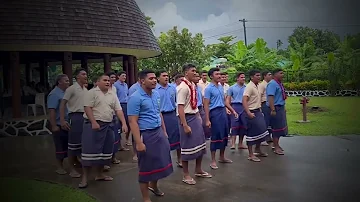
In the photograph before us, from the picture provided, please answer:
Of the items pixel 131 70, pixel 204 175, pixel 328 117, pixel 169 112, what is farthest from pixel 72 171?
pixel 131 70

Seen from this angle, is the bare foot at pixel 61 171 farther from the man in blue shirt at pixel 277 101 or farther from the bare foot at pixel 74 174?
the man in blue shirt at pixel 277 101

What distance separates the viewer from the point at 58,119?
180 inches

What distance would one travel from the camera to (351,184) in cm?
363

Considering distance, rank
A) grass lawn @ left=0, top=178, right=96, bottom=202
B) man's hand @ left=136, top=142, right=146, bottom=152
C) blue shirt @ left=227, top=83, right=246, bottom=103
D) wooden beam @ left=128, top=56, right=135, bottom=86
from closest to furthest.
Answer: grass lawn @ left=0, top=178, right=96, bottom=202
man's hand @ left=136, top=142, right=146, bottom=152
blue shirt @ left=227, top=83, right=246, bottom=103
wooden beam @ left=128, top=56, right=135, bottom=86

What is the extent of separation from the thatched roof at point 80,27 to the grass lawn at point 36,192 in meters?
3.11

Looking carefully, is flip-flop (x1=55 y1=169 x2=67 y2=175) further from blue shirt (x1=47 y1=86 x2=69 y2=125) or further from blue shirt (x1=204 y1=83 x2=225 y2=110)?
blue shirt (x1=204 y1=83 x2=225 y2=110)

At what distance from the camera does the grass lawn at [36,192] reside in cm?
230

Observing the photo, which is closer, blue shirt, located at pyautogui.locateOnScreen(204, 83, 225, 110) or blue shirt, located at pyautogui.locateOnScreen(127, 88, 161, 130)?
blue shirt, located at pyautogui.locateOnScreen(127, 88, 161, 130)

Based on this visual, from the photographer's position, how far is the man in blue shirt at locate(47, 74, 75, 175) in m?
4.48

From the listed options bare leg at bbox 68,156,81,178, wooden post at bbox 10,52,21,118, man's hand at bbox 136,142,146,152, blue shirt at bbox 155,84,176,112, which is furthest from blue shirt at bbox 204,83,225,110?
wooden post at bbox 10,52,21,118

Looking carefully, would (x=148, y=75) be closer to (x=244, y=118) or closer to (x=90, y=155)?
(x=90, y=155)

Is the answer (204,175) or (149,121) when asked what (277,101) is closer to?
(204,175)

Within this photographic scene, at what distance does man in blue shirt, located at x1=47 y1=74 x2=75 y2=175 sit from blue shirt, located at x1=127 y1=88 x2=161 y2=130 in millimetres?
1624

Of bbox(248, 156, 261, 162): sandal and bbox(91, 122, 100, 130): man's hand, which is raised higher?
bbox(91, 122, 100, 130): man's hand
